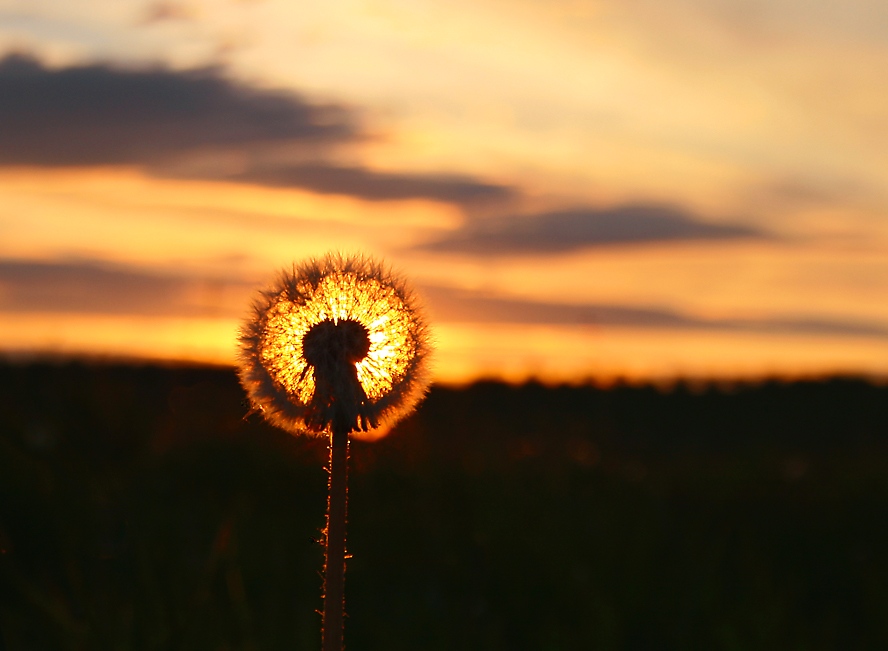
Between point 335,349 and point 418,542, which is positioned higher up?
point 335,349

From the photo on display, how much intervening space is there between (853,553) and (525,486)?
3.28 metres

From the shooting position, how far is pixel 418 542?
9664mm

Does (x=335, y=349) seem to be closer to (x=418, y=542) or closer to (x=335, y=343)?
(x=335, y=343)

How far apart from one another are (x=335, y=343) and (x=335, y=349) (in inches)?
0.9

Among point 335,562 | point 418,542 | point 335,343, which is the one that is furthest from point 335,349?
point 418,542

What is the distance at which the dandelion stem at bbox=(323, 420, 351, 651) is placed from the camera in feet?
4.69

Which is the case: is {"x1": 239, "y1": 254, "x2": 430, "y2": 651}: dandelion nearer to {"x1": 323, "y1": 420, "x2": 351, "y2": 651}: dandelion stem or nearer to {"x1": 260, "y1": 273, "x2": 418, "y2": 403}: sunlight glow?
{"x1": 260, "y1": 273, "x2": 418, "y2": 403}: sunlight glow

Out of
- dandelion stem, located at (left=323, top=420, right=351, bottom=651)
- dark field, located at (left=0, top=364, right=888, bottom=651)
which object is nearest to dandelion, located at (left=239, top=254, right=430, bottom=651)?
dark field, located at (left=0, top=364, right=888, bottom=651)

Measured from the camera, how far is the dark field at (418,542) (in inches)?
195

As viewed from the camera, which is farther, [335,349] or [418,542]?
[418,542]

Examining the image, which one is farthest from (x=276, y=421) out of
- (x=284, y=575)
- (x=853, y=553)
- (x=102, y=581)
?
(x=853, y=553)

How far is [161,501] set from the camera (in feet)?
34.1

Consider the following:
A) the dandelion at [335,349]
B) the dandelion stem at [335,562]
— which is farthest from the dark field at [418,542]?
the dandelion stem at [335,562]

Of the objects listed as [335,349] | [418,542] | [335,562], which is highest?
[335,349]
